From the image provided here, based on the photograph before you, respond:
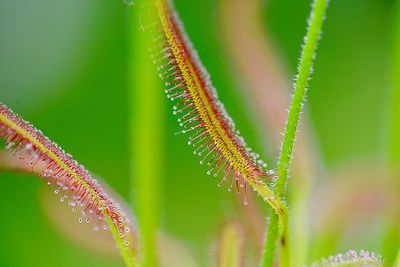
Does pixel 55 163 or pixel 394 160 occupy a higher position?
pixel 55 163

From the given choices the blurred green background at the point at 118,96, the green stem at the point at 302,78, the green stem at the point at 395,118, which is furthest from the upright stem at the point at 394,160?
the blurred green background at the point at 118,96

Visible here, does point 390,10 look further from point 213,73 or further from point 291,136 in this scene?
point 291,136

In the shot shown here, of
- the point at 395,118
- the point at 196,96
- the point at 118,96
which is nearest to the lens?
the point at 196,96

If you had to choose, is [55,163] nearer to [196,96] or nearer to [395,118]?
[196,96]

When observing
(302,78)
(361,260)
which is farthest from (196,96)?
(361,260)

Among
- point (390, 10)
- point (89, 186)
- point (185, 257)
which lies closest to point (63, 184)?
point (89, 186)

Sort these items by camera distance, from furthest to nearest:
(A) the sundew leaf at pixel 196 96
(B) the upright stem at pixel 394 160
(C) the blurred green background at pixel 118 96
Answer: (C) the blurred green background at pixel 118 96
(B) the upright stem at pixel 394 160
(A) the sundew leaf at pixel 196 96

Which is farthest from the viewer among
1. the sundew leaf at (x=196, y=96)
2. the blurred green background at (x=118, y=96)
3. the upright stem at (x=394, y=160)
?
the blurred green background at (x=118, y=96)

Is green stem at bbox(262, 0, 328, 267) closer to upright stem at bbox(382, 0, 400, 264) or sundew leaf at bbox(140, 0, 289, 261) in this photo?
sundew leaf at bbox(140, 0, 289, 261)

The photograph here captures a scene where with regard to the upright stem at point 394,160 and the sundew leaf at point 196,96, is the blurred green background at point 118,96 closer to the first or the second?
the upright stem at point 394,160
